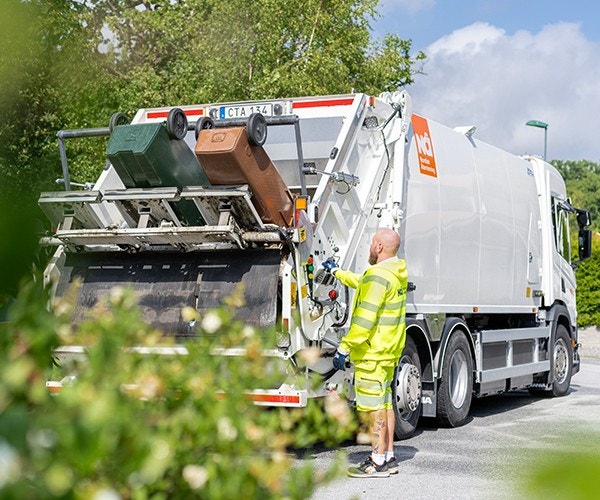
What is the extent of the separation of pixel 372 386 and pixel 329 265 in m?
0.96

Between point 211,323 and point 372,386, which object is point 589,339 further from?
point 211,323

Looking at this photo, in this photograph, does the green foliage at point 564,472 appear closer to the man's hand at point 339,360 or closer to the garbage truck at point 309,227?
the garbage truck at point 309,227

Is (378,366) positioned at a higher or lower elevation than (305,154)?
lower

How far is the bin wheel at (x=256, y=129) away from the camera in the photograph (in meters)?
6.81

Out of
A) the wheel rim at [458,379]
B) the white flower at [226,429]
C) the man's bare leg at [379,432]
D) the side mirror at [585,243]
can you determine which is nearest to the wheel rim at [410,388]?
the wheel rim at [458,379]

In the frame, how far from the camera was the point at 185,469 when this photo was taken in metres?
1.51

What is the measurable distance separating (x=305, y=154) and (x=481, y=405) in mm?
4754

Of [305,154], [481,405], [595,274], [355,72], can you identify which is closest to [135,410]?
[305,154]

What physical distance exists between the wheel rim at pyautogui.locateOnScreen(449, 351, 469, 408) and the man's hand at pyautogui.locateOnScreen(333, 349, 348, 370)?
8.05 feet

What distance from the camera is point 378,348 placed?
668 centimetres

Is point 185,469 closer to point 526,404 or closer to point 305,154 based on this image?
point 305,154

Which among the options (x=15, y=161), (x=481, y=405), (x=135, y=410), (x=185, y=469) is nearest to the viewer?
(x=15, y=161)

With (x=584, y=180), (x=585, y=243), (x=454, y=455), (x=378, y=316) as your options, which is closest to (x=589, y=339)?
(x=585, y=243)

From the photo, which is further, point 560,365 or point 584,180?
point 584,180
